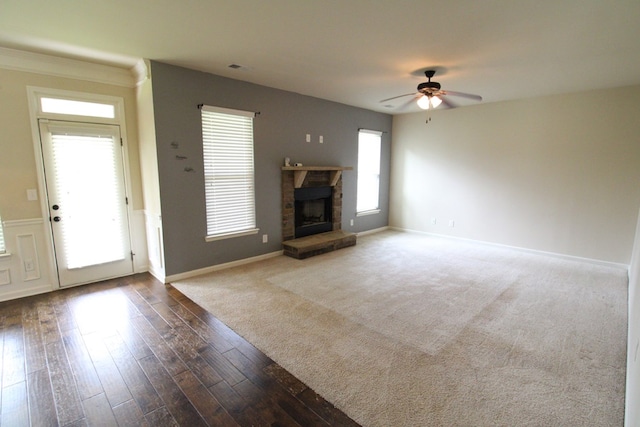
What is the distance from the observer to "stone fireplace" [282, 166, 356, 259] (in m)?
5.06

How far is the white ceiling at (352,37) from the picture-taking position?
2271 millimetres

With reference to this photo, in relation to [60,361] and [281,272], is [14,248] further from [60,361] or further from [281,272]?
[281,272]

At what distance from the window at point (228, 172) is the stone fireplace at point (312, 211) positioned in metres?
0.67

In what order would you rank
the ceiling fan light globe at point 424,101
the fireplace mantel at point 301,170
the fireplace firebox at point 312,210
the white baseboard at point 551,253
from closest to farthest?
the ceiling fan light globe at point 424,101, the white baseboard at point 551,253, the fireplace mantel at point 301,170, the fireplace firebox at point 312,210

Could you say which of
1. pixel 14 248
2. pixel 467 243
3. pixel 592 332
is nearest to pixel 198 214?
pixel 14 248

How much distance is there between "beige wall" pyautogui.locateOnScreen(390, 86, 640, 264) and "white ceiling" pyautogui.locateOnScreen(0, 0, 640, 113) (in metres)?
0.73

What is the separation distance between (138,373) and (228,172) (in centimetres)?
276

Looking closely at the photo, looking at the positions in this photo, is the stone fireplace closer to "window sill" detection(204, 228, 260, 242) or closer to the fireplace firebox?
the fireplace firebox

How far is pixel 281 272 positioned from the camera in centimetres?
432

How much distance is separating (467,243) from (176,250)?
207 inches

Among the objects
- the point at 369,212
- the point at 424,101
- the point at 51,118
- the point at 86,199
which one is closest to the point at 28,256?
the point at 86,199

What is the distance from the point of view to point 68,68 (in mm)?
3512

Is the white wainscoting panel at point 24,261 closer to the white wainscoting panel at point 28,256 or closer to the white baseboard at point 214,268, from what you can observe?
the white wainscoting panel at point 28,256

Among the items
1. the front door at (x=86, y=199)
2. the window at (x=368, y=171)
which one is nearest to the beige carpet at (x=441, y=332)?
the front door at (x=86, y=199)
